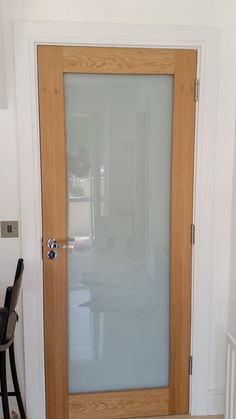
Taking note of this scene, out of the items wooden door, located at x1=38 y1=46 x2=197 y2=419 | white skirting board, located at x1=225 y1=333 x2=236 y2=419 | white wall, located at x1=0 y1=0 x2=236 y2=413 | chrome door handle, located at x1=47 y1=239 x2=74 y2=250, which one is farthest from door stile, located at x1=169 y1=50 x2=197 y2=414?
chrome door handle, located at x1=47 y1=239 x2=74 y2=250

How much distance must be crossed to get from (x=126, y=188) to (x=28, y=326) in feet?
3.20

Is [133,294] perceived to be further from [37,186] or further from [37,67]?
[37,67]

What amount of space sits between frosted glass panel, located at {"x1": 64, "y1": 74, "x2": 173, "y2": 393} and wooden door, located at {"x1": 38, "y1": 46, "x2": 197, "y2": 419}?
42 millimetres

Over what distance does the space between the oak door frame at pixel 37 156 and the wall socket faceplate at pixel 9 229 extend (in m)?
0.06

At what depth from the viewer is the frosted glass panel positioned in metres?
2.02

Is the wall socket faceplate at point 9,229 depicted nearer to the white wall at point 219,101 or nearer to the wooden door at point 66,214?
the white wall at point 219,101

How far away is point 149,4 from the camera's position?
1927mm

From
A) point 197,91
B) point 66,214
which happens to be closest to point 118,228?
point 66,214

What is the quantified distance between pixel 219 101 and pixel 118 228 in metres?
0.94

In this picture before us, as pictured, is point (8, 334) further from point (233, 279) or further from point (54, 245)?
point (233, 279)

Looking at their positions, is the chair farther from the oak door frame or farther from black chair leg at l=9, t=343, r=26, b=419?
the oak door frame

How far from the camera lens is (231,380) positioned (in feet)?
6.24

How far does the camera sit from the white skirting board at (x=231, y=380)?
187 cm

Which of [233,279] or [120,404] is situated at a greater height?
[233,279]
